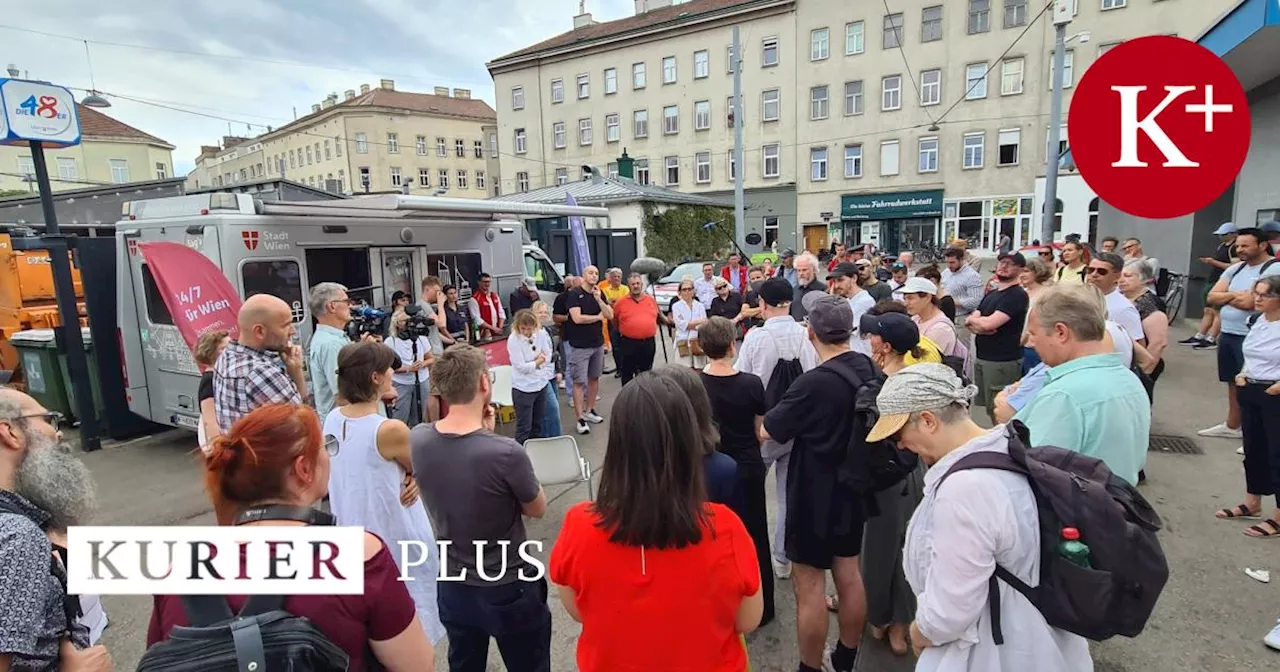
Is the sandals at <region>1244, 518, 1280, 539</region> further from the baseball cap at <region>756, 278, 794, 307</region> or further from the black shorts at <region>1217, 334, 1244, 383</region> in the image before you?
the baseball cap at <region>756, 278, 794, 307</region>

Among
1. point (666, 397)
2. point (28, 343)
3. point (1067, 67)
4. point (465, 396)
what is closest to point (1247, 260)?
point (666, 397)

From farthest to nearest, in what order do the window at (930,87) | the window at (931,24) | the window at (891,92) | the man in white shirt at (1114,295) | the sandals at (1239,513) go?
the window at (891,92)
the window at (930,87)
the window at (931,24)
the man in white shirt at (1114,295)
the sandals at (1239,513)

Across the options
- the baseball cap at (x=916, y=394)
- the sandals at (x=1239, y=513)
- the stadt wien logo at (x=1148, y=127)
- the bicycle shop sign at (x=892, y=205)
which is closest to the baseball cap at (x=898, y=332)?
the baseball cap at (x=916, y=394)

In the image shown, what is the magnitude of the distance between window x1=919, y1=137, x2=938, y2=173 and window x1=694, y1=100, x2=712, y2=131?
11.6 m

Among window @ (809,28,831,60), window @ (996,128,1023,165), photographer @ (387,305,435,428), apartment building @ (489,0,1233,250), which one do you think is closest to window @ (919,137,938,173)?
apartment building @ (489,0,1233,250)

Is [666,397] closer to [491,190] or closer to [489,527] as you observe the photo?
[489,527]

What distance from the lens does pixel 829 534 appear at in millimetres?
2594

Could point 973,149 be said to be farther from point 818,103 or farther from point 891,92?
point 818,103

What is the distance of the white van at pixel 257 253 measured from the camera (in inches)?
222

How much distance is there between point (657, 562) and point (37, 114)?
25.9ft

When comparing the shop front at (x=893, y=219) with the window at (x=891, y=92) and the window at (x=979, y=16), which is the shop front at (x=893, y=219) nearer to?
the window at (x=891, y=92)

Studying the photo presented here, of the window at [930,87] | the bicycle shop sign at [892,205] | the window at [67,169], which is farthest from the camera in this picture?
the window at [67,169]

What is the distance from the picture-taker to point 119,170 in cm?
3981

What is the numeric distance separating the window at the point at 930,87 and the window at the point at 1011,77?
264cm
